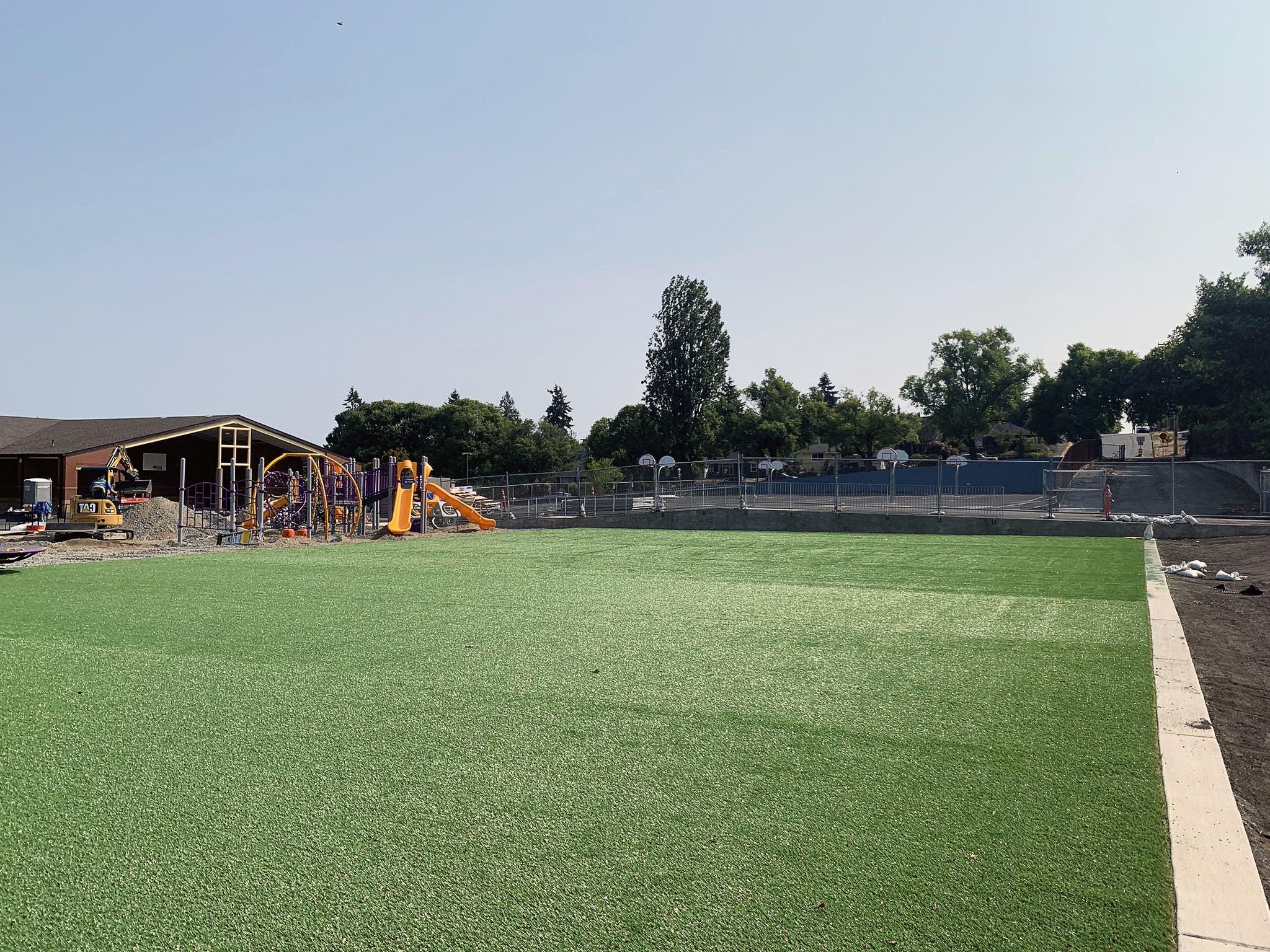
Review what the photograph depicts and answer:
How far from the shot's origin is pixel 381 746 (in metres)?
3.99

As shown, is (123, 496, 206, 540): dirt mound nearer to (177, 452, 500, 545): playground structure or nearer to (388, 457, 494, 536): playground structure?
(177, 452, 500, 545): playground structure

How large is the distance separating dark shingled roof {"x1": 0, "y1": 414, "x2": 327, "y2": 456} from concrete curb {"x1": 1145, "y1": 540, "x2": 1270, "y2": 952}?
104 feet

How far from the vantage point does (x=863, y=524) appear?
75.1 ft

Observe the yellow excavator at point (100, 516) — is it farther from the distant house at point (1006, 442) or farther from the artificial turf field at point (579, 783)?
the distant house at point (1006, 442)

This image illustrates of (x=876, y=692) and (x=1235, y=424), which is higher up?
(x=1235, y=424)

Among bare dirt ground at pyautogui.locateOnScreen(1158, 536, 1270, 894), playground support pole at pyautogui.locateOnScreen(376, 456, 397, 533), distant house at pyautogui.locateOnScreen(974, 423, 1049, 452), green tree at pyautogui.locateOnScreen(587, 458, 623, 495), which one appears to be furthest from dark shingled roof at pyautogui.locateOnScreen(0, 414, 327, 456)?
distant house at pyautogui.locateOnScreen(974, 423, 1049, 452)

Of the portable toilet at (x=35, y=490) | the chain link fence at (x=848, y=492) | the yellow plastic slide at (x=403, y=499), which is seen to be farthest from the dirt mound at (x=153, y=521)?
the chain link fence at (x=848, y=492)

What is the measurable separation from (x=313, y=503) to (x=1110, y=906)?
22.1m

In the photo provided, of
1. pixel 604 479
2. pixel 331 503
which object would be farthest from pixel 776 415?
pixel 331 503

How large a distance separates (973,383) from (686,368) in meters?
32.3

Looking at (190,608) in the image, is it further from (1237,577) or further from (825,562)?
(1237,577)

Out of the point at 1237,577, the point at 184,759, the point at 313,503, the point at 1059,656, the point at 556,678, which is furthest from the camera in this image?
the point at 313,503

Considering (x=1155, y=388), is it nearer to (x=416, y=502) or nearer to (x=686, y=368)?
(x=686, y=368)

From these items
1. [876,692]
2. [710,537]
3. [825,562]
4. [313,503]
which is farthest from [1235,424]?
[876,692]
